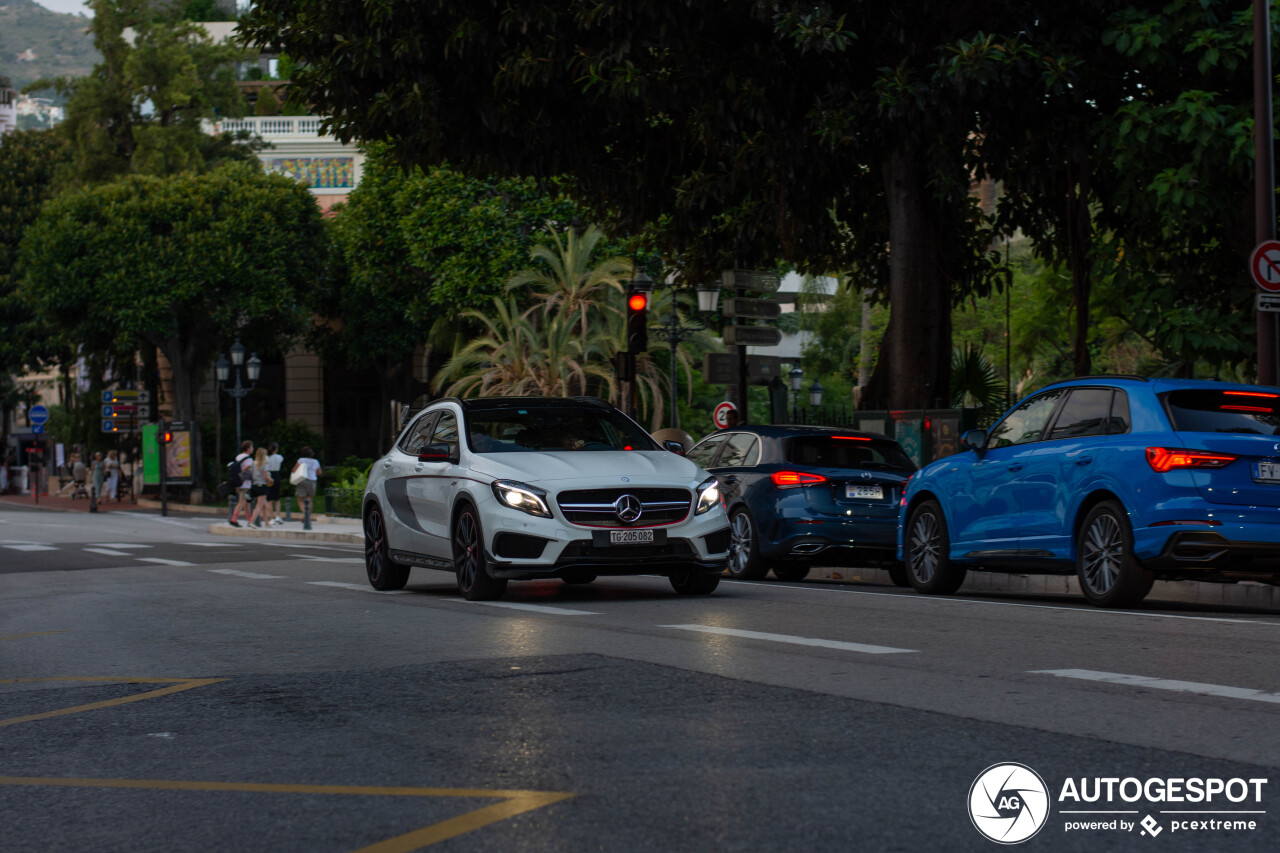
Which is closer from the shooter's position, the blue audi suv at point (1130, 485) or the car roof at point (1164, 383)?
the blue audi suv at point (1130, 485)

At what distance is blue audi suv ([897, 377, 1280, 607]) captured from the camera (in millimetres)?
11180

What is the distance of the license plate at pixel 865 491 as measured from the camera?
16.2 m

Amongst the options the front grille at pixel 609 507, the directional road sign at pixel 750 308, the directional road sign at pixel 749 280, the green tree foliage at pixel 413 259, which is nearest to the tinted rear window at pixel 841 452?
the front grille at pixel 609 507

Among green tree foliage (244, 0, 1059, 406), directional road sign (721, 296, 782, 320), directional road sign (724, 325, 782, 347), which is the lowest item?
directional road sign (724, 325, 782, 347)

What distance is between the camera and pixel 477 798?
5.13 metres

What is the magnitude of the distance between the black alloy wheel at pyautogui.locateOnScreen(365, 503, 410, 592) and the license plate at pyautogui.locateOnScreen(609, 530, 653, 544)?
3302 millimetres

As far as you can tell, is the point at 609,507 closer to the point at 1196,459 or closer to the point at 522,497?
the point at 522,497

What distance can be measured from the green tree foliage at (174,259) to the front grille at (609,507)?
137 feet

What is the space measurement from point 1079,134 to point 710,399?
3912 cm

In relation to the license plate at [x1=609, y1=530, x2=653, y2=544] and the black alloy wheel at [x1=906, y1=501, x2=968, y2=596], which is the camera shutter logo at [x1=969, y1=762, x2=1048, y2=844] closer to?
the license plate at [x1=609, y1=530, x2=653, y2=544]

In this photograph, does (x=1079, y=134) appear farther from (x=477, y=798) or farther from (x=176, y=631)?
(x=477, y=798)

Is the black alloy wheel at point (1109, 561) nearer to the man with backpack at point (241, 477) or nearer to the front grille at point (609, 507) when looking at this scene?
the front grille at point (609, 507)

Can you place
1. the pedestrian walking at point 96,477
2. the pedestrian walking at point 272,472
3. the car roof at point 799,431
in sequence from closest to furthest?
the car roof at point 799,431
the pedestrian walking at point 272,472
the pedestrian walking at point 96,477

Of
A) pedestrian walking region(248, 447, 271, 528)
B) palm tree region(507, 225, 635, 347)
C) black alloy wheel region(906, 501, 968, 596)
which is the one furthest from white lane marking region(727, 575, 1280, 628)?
palm tree region(507, 225, 635, 347)
